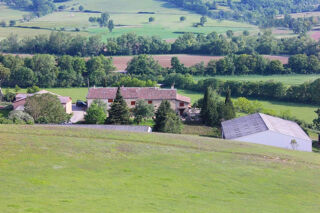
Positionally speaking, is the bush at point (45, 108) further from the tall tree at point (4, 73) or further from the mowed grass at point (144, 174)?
the tall tree at point (4, 73)

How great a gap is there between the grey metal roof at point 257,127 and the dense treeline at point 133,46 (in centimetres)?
6567

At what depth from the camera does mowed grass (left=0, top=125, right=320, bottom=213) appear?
22.1 metres

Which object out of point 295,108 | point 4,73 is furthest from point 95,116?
point 4,73

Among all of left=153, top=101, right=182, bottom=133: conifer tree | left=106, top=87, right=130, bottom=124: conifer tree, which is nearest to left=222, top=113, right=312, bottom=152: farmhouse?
left=153, top=101, right=182, bottom=133: conifer tree

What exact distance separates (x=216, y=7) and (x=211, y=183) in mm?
179633

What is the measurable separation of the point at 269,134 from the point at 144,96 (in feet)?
89.3

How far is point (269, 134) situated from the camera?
145ft

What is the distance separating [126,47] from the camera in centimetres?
11981

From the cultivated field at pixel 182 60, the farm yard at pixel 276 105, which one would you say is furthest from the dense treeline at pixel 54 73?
the cultivated field at pixel 182 60

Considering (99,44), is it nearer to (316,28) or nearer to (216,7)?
(316,28)

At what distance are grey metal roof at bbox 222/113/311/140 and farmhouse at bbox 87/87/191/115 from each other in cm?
1533

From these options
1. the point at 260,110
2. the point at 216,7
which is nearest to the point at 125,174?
the point at 260,110

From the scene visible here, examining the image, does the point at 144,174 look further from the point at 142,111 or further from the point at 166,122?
the point at 142,111

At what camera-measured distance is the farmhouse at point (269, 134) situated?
4419cm
